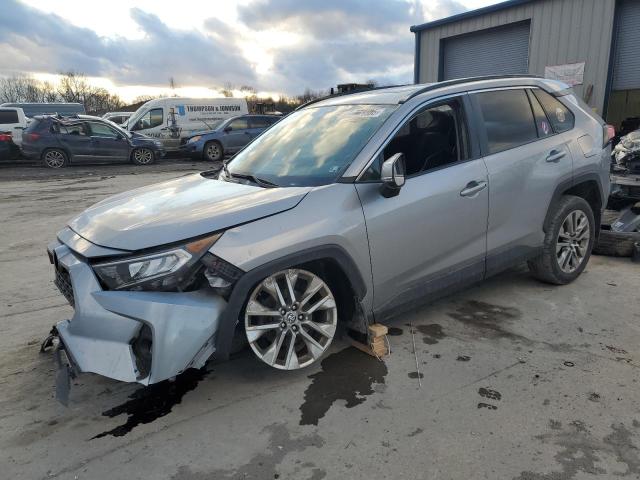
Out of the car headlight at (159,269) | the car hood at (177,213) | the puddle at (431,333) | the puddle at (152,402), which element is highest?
the car hood at (177,213)

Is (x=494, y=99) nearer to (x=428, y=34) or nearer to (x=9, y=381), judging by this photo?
(x=9, y=381)

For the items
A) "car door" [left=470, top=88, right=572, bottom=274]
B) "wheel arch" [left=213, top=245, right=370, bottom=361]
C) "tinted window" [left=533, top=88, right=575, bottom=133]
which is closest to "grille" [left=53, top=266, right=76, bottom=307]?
"wheel arch" [left=213, top=245, right=370, bottom=361]

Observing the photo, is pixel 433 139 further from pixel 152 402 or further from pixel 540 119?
pixel 152 402

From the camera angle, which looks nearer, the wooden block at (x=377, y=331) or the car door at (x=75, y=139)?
the wooden block at (x=377, y=331)

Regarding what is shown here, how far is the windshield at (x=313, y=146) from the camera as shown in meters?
3.25

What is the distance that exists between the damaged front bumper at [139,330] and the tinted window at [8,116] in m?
19.3

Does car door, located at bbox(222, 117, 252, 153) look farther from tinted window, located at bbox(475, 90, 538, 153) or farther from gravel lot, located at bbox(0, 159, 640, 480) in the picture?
tinted window, located at bbox(475, 90, 538, 153)

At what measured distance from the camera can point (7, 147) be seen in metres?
17.0

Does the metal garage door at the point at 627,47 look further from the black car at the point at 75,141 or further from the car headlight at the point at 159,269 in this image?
the black car at the point at 75,141

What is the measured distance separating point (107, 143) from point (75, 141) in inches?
38.0

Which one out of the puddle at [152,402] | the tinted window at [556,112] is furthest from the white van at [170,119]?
the puddle at [152,402]

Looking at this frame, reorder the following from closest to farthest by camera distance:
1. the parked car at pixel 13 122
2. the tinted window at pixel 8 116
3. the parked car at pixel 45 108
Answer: the parked car at pixel 13 122 < the tinted window at pixel 8 116 < the parked car at pixel 45 108

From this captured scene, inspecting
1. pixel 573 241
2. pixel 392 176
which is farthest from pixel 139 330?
pixel 573 241

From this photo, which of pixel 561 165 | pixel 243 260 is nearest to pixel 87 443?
pixel 243 260
